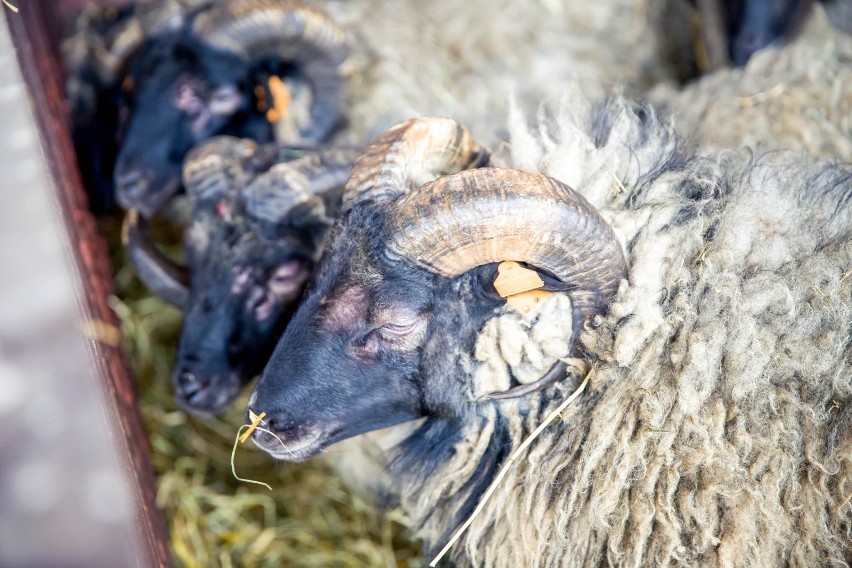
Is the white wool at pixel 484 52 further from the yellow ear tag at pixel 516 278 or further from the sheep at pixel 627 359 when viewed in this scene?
the yellow ear tag at pixel 516 278

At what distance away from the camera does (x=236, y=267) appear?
2717mm

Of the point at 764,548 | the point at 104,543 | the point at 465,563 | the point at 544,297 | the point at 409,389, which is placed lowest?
the point at 465,563

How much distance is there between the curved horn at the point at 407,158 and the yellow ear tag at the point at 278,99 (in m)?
1.46

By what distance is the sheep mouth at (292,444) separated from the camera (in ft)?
6.72

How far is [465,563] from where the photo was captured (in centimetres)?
233

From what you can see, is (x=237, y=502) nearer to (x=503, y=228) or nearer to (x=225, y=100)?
(x=225, y=100)

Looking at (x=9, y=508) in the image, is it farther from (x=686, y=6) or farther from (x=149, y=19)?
(x=686, y=6)

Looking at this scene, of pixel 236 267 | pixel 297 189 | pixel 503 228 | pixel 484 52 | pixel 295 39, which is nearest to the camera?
pixel 503 228

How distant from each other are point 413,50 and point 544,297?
2.32 meters

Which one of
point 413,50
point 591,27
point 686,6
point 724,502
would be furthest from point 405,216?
point 686,6

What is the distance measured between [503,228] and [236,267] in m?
1.34

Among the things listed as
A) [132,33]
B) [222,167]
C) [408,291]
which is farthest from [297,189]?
[132,33]

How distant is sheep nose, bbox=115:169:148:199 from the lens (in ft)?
10.7

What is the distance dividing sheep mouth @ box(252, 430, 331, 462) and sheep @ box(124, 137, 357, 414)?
0.71 metres
